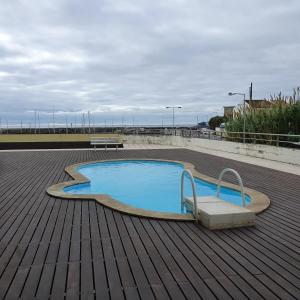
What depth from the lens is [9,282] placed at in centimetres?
282

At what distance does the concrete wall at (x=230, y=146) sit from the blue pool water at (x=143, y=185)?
3.12 m

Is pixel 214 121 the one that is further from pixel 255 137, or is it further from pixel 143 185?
pixel 143 185

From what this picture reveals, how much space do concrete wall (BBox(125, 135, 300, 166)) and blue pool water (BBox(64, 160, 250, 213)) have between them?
3120 mm

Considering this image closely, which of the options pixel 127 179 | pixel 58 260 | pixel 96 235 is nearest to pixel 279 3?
pixel 127 179

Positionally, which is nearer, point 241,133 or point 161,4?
point 161,4

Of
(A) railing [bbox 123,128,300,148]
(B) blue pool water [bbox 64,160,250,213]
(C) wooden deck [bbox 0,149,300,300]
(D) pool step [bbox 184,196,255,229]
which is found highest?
(A) railing [bbox 123,128,300,148]

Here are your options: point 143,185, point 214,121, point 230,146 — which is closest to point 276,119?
point 230,146

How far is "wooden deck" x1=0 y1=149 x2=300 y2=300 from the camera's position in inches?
106

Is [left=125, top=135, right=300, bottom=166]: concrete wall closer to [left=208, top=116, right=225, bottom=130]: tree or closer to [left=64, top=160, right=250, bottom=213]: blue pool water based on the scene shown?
[left=64, top=160, right=250, bottom=213]: blue pool water

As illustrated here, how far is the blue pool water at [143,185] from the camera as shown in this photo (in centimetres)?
748

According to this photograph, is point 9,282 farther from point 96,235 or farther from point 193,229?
point 193,229

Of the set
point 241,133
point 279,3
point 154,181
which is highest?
point 279,3

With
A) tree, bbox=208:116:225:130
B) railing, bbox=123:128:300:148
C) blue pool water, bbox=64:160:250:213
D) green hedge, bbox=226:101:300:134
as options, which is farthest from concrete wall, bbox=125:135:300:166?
tree, bbox=208:116:225:130

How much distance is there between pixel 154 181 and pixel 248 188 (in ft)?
12.4
